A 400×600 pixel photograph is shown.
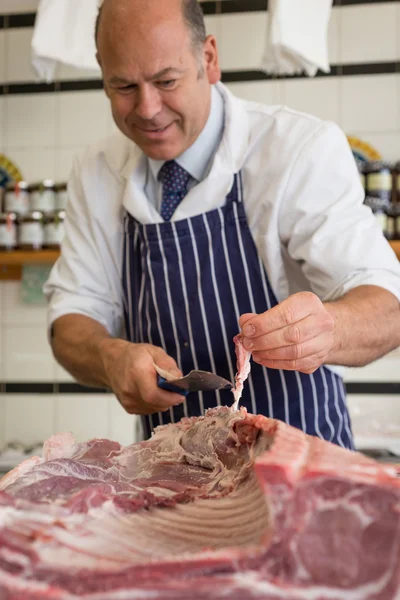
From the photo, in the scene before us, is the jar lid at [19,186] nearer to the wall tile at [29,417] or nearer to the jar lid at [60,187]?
the jar lid at [60,187]

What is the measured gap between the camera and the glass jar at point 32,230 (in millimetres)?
3592

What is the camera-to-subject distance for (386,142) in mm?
3828

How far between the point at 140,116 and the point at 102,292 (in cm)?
60

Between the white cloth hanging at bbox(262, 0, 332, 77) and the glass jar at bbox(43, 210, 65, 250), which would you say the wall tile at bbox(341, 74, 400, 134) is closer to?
the white cloth hanging at bbox(262, 0, 332, 77)

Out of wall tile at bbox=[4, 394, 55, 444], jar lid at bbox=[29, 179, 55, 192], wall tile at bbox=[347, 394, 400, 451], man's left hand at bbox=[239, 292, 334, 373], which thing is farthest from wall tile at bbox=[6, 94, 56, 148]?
man's left hand at bbox=[239, 292, 334, 373]

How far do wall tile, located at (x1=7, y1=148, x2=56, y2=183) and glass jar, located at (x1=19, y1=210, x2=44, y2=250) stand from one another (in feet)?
1.80

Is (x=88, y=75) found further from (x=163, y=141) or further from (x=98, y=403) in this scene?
(x=163, y=141)

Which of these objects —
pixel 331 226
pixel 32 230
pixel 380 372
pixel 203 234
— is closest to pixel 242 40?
pixel 32 230

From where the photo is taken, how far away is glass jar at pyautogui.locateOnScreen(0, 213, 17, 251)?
368 centimetres

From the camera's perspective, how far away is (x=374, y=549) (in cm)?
63

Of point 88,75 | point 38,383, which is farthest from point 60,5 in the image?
point 38,383

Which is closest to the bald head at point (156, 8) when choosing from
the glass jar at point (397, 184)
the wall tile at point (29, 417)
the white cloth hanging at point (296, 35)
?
the white cloth hanging at point (296, 35)

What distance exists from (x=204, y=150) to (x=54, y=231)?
68.8 inches

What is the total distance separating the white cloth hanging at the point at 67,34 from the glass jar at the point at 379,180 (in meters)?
1.30
